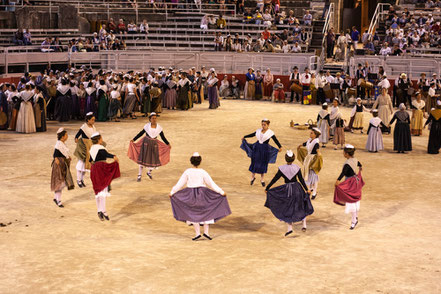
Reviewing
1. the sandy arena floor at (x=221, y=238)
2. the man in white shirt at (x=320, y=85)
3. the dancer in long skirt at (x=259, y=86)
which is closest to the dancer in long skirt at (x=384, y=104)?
the sandy arena floor at (x=221, y=238)

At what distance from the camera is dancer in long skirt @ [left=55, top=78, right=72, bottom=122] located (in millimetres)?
23359

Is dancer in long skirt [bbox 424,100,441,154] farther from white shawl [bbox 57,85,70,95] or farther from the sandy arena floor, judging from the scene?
white shawl [bbox 57,85,70,95]

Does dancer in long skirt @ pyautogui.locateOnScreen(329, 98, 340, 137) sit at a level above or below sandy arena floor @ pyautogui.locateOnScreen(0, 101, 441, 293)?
above

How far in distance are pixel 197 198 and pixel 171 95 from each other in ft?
56.7

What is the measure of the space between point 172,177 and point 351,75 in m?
17.7

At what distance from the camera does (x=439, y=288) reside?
8688 millimetres

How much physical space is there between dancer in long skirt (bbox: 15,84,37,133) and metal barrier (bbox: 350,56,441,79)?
16258 mm

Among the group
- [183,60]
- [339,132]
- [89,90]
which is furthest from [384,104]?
[183,60]

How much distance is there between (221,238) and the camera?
11055 mm

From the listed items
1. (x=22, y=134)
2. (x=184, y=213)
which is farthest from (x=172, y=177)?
(x=22, y=134)

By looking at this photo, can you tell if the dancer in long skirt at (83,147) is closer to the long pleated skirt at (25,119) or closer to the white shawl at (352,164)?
the white shawl at (352,164)

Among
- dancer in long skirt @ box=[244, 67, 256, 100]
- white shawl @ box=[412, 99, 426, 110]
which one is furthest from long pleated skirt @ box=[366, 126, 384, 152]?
dancer in long skirt @ box=[244, 67, 256, 100]

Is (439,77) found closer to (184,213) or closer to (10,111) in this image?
(10,111)

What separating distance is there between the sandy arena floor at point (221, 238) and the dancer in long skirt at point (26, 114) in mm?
2909
